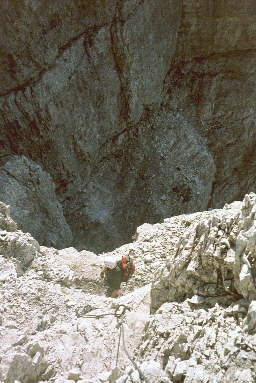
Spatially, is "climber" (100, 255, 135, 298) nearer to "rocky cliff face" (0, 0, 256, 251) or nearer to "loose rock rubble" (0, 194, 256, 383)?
"loose rock rubble" (0, 194, 256, 383)

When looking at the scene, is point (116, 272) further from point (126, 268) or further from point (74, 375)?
point (74, 375)

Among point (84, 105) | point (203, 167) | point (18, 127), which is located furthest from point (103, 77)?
point (203, 167)

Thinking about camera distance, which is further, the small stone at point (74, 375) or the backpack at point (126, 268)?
the backpack at point (126, 268)

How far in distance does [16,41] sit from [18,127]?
515 centimetres

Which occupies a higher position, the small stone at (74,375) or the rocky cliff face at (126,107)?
the rocky cliff face at (126,107)

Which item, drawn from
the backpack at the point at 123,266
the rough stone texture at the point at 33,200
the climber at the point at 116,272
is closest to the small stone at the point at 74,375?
the climber at the point at 116,272

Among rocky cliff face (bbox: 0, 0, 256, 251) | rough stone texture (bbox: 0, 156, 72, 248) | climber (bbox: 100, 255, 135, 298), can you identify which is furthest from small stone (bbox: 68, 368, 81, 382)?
rocky cliff face (bbox: 0, 0, 256, 251)

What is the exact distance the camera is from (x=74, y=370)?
937 centimetres

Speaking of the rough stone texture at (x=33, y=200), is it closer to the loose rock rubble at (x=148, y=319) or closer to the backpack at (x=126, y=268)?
the backpack at (x=126, y=268)

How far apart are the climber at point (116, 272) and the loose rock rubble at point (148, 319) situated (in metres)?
1.81

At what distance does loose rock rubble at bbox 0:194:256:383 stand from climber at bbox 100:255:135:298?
1.81 meters

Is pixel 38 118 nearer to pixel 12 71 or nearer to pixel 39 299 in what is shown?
pixel 12 71

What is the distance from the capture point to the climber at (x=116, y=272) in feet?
54.4

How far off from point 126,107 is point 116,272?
17333 mm
